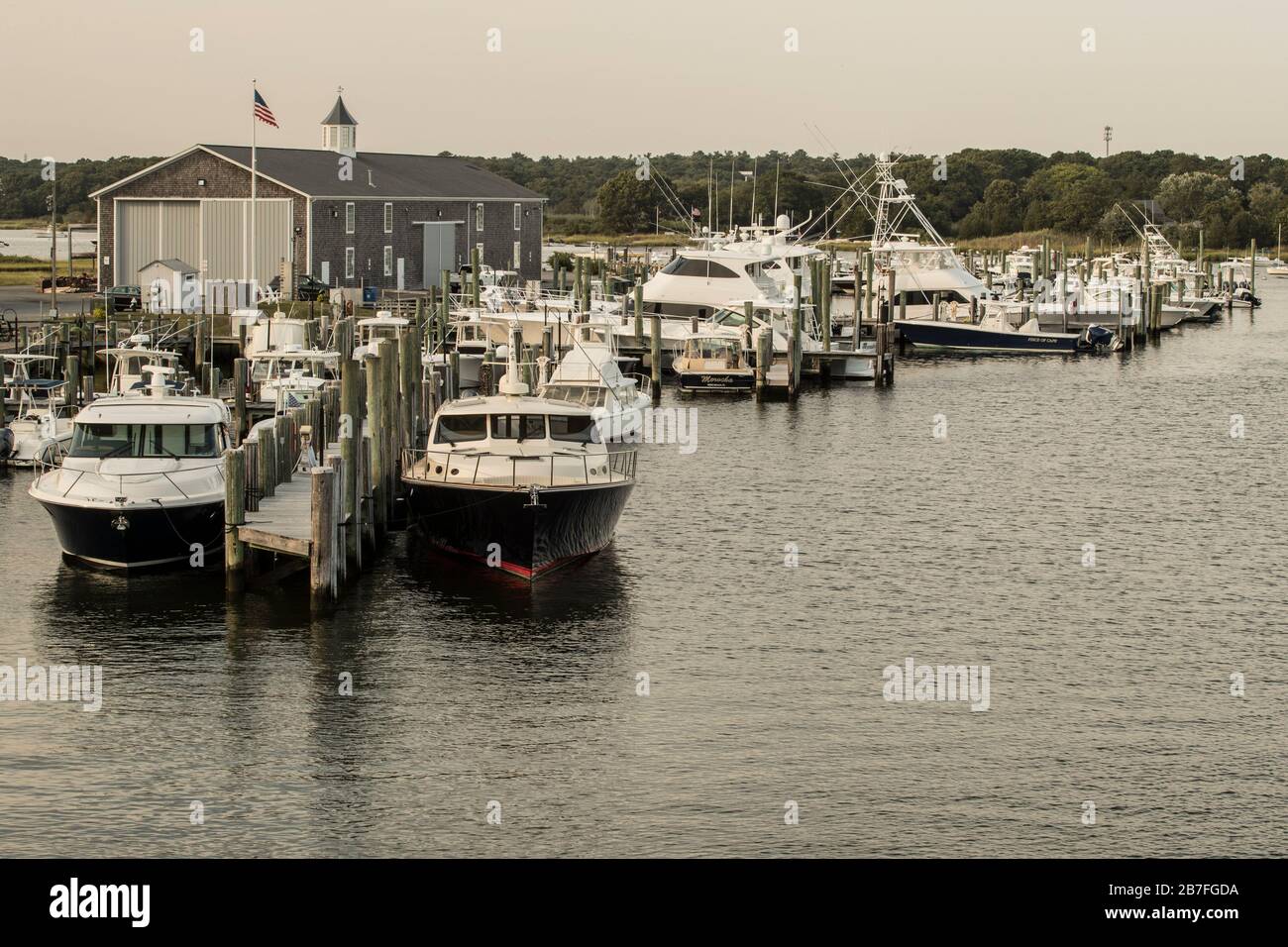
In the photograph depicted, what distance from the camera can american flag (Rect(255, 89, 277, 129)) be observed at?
48.5 meters

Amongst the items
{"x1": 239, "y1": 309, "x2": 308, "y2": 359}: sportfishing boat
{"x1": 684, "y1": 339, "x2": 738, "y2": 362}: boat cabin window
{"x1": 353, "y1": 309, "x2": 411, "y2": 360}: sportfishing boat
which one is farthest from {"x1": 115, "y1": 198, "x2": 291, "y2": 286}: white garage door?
{"x1": 684, "y1": 339, "x2": 738, "y2": 362}: boat cabin window

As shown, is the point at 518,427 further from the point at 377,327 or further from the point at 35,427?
the point at 377,327

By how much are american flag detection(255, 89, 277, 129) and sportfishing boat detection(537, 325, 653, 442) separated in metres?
10.5

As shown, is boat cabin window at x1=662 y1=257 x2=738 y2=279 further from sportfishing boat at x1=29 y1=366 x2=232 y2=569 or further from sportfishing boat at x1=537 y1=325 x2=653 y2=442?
sportfishing boat at x1=29 y1=366 x2=232 y2=569

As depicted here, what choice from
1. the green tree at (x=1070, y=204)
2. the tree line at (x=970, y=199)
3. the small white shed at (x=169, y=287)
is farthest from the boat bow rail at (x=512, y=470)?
the green tree at (x=1070, y=204)

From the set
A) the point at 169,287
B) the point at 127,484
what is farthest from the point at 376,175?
the point at 127,484

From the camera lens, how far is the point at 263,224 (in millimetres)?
66750

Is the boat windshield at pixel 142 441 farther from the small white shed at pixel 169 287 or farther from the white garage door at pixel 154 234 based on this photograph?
the white garage door at pixel 154 234

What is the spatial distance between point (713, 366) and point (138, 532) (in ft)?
103

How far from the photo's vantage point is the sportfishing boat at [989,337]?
73125mm

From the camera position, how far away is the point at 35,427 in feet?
124

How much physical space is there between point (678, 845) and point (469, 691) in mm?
5758

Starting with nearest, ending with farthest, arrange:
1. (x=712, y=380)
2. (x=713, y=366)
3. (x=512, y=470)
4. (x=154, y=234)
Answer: (x=512, y=470) → (x=712, y=380) → (x=713, y=366) → (x=154, y=234)
